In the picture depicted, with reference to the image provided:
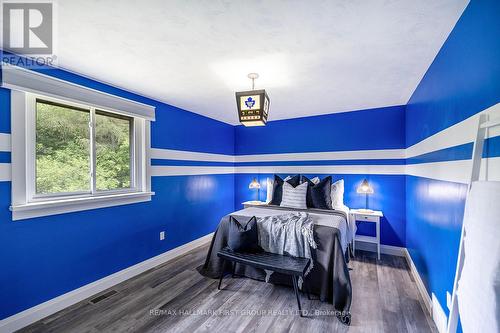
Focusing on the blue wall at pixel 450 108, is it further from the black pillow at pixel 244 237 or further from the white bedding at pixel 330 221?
the black pillow at pixel 244 237

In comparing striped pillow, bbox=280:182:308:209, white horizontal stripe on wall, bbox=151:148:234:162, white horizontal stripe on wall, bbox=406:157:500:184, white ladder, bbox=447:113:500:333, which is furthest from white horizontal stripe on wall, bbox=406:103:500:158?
white horizontal stripe on wall, bbox=151:148:234:162

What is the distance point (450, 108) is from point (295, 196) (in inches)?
87.5

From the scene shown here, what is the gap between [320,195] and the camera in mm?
3410

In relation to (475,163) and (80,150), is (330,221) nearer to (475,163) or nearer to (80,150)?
(475,163)

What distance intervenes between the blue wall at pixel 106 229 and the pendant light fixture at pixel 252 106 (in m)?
1.57

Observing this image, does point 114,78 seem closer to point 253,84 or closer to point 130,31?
point 130,31

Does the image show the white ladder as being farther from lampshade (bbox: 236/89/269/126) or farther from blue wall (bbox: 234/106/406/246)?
blue wall (bbox: 234/106/406/246)

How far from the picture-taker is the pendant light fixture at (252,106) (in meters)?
2.23

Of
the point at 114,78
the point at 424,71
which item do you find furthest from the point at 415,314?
the point at 114,78

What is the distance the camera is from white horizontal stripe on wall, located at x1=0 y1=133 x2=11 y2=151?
1.82 meters

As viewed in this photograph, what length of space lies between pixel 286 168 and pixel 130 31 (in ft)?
11.2

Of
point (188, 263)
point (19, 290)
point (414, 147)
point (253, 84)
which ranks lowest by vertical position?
point (188, 263)

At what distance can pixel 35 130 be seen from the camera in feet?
6.79

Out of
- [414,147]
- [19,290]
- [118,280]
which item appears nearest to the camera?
[19,290]
